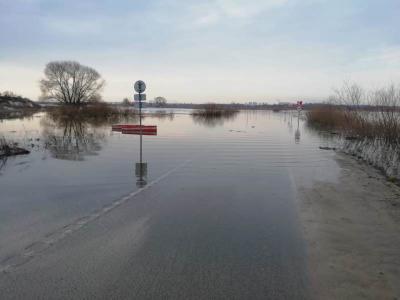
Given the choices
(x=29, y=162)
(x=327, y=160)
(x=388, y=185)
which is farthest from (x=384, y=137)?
(x=29, y=162)

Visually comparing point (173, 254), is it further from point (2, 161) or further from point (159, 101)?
point (159, 101)

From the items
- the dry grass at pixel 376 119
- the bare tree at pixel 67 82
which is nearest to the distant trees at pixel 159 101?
the bare tree at pixel 67 82

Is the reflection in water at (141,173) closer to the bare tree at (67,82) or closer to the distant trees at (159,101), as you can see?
the bare tree at (67,82)

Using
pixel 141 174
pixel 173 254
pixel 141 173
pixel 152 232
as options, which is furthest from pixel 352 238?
pixel 141 173

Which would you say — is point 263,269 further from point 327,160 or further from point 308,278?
point 327,160

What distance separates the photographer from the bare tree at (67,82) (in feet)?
289

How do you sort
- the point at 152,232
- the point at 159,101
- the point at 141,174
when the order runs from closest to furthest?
1. the point at 152,232
2. the point at 141,174
3. the point at 159,101

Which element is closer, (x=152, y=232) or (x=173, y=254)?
(x=173, y=254)

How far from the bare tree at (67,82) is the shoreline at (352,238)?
8387cm

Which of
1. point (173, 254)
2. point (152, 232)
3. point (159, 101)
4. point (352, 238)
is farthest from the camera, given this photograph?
point (159, 101)

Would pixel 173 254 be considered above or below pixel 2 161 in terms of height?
below

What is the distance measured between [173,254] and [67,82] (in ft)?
297

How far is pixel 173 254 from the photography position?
16.4ft

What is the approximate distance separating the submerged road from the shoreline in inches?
10.1
